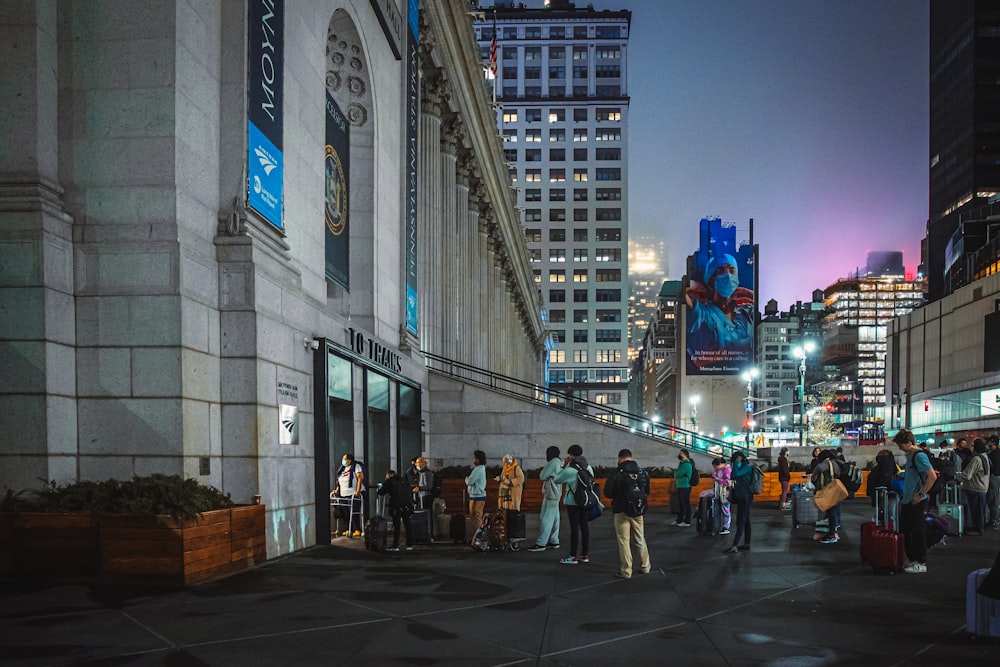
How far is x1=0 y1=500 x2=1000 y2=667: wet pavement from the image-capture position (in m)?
7.70

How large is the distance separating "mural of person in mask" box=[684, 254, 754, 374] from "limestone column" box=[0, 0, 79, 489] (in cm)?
8043

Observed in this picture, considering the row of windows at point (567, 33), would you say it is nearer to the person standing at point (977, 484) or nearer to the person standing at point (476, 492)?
the person standing at point (977, 484)

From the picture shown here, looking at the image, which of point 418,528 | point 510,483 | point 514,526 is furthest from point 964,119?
point 418,528

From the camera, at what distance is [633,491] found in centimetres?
1255

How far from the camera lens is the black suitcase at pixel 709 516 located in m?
19.3

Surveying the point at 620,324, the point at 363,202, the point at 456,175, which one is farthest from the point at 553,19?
the point at 363,202

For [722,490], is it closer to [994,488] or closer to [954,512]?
[954,512]

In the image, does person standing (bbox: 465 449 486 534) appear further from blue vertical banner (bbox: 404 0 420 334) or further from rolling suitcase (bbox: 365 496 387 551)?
Result: blue vertical banner (bbox: 404 0 420 334)

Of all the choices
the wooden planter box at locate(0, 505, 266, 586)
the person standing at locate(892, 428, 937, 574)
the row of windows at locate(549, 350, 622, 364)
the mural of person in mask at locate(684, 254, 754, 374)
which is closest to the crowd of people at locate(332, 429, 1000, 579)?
the person standing at locate(892, 428, 937, 574)

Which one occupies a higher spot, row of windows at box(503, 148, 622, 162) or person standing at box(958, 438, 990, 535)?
row of windows at box(503, 148, 622, 162)

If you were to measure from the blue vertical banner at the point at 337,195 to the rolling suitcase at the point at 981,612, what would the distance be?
1535cm

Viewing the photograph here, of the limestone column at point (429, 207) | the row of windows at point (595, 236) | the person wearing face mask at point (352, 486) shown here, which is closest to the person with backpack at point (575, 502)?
the person wearing face mask at point (352, 486)

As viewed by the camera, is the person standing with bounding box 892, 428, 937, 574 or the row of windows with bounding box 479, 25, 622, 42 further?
the row of windows with bounding box 479, 25, 622, 42

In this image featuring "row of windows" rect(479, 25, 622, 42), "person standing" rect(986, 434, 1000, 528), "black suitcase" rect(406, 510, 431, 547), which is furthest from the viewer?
"row of windows" rect(479, 25, 622, 42)
